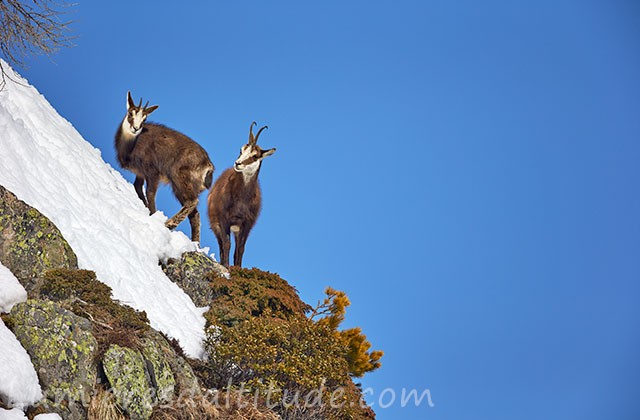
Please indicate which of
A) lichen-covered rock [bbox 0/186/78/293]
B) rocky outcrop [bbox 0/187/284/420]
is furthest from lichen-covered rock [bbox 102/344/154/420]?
lichen-covered rock [bbox 0/186/78/293]

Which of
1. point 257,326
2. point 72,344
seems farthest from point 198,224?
point 72,344

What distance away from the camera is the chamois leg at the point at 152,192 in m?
15.4

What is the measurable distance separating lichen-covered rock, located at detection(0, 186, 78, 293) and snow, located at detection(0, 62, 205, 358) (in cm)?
52

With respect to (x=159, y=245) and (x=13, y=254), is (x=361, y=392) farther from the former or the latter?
(x=13, y=254)

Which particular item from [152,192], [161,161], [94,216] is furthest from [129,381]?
[161,161]

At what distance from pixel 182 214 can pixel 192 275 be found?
102 inches

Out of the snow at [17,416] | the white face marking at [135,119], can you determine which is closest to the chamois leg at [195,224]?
the white face marking at [135,119]

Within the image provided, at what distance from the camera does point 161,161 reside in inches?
619

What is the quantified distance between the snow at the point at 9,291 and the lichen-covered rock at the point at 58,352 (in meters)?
0.33

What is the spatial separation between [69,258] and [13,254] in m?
0.76

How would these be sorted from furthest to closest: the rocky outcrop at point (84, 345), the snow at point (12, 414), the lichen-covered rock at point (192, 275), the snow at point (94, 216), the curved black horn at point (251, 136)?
the curved black horn at point (251, 136) < the lichen-covered rock at point (192, 275) < the snow at point (94, 216) < the rocky outcrop at point (84, 345) < the snow at point (12, 414)

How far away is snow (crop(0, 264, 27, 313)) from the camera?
27.3ft

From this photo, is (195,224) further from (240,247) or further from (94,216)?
(94,216)

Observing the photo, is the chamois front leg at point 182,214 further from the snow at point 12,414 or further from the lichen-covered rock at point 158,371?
the snow at point 12,414
